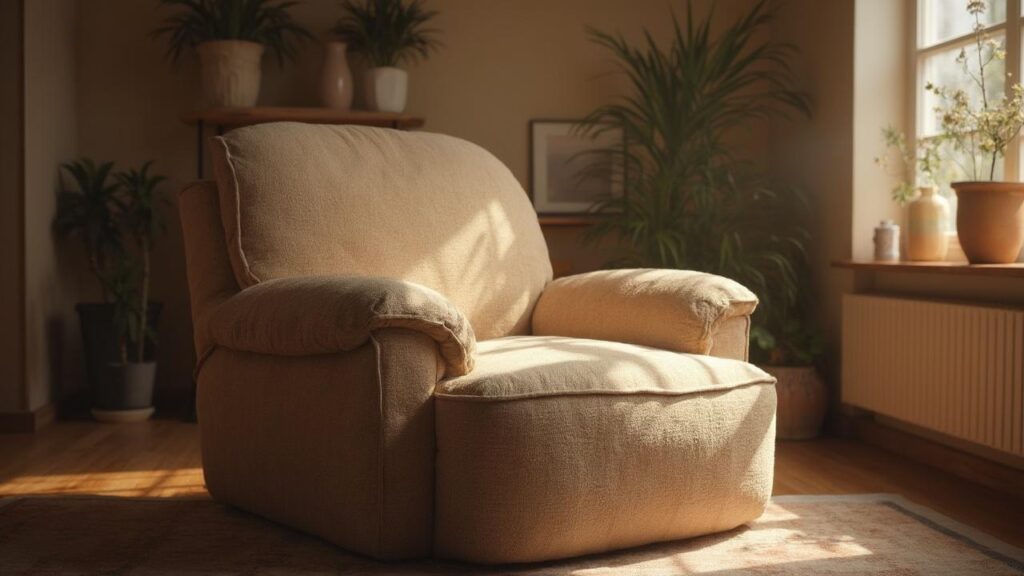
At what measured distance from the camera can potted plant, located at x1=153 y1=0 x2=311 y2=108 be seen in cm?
402

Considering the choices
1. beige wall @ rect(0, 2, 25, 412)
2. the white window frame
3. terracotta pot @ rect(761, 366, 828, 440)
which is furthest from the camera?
beige wall @ rect(0, 2, 25, 412)

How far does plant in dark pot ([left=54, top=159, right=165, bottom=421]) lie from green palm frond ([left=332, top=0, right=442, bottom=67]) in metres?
0.95

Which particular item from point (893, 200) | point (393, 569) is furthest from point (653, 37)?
point (393, 569)

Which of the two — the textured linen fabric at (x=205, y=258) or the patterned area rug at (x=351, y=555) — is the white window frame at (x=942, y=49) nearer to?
the patterned area rug at (x=351, y=555)

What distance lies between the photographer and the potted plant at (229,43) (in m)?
4.02

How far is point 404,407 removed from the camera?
1.88 m

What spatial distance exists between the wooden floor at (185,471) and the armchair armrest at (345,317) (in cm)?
78

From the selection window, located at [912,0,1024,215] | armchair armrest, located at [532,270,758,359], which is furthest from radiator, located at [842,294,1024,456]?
armchair armrest, located at [532,270,758,359]

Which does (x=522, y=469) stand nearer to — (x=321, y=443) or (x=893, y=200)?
(x=321, y=443)

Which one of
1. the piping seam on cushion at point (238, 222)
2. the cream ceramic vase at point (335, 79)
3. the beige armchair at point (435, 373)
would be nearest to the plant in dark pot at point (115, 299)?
the cream ceramic vase at point (335, 79)

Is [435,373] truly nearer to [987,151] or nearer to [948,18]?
[987,151]

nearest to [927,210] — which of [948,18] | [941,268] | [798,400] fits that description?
[941,268]

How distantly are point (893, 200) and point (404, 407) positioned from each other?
2363 mm

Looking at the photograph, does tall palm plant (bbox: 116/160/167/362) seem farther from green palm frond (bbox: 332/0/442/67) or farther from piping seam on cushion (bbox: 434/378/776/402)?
piping seam on cushion (bbox: 434/378/776/402)
